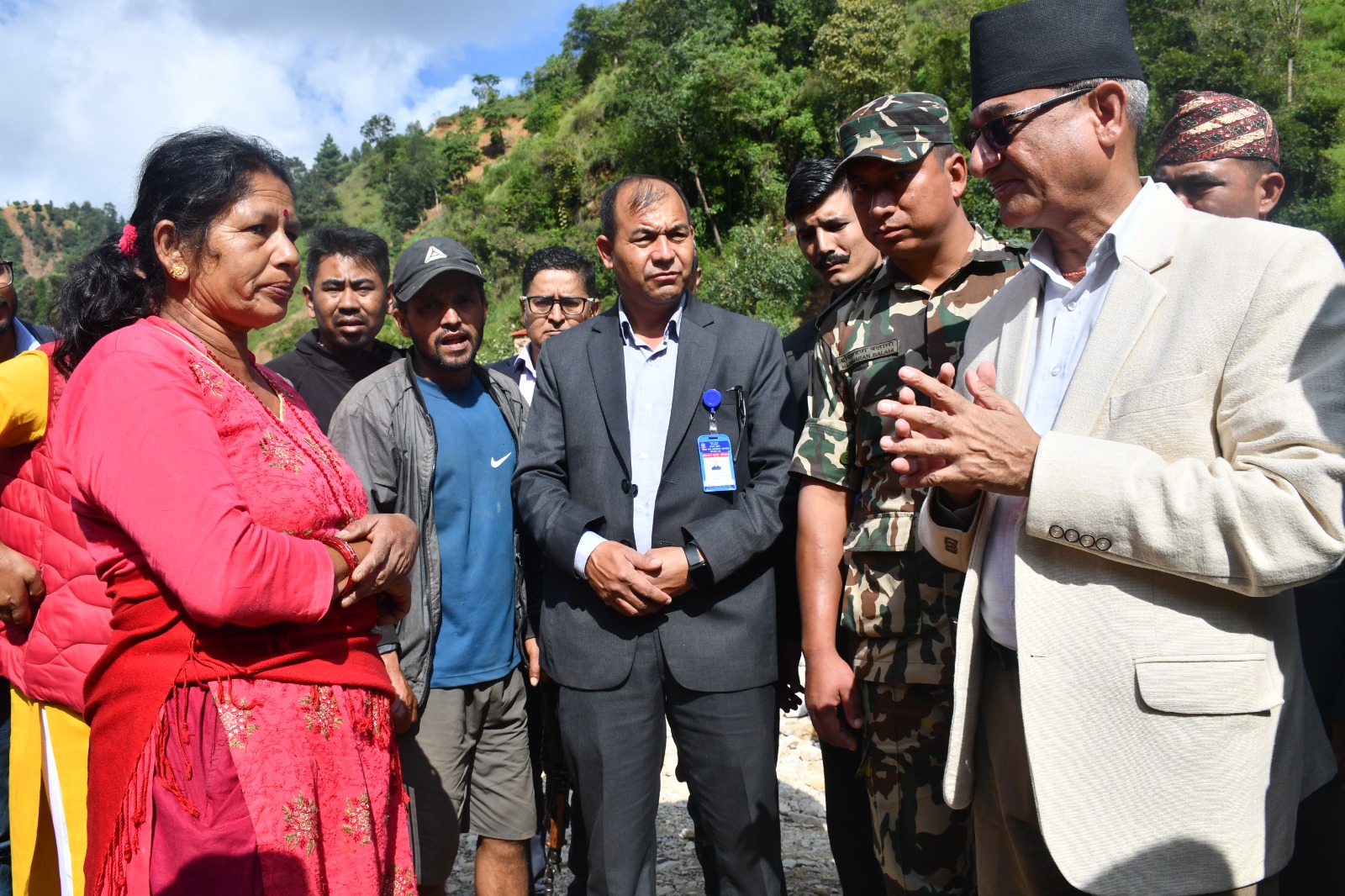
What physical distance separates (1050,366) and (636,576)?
1.47 metres

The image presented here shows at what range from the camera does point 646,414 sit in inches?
129

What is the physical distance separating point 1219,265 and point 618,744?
91.0 inches

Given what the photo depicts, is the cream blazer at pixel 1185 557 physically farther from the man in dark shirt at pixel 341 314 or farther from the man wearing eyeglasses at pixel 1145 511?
the man in dark shirt at pixel 341 314

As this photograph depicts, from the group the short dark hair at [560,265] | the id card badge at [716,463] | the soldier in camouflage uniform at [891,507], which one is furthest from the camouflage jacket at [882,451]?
the short dark hair at [560,265]

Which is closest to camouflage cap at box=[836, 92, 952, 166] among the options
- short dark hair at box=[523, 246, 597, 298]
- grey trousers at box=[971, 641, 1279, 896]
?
grey trousers at box=[971, 641, 1279, 896]

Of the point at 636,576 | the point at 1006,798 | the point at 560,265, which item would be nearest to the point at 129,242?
the point at 636,576

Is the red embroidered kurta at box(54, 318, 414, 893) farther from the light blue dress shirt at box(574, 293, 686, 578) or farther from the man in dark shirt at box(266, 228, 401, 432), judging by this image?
the man in dark shirt at box(266, 228, 401, 432)

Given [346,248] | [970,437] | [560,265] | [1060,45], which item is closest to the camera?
[970,437]

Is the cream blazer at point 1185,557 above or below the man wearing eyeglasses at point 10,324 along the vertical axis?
below

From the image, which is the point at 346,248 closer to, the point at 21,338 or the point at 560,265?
the point at 560,265

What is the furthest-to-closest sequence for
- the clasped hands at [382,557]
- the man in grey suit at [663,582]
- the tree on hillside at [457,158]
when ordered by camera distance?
the tree on hillside at [457,158] → the man in grey suit at [663,582] → the clasped hands at [382,557]

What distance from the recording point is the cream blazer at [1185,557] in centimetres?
158

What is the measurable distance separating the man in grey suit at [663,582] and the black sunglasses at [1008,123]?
4.54ft

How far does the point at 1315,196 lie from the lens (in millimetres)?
29703
